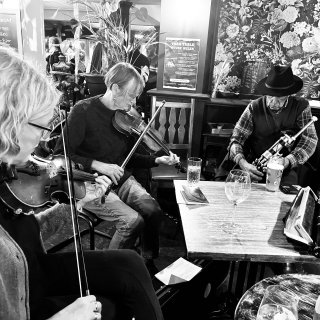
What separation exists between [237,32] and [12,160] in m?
3.33

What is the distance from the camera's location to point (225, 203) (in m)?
1.73

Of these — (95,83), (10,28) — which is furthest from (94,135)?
(10,28)

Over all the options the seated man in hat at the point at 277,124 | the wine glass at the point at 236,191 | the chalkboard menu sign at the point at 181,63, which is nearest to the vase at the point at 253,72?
the chalkboard menu sign at the point at 181,63

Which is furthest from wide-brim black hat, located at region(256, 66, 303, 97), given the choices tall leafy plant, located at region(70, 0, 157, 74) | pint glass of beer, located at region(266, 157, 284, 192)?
tall leafy plant, located at region(70, 0, 157, 74)

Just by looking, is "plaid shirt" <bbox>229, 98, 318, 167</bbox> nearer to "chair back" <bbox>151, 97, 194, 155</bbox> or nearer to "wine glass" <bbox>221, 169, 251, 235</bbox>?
"chair back" <bbox>151, 97, 194, 155</bbox>

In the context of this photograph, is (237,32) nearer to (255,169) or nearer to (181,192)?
(255,169)

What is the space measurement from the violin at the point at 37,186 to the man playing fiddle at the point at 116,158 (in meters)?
0.41

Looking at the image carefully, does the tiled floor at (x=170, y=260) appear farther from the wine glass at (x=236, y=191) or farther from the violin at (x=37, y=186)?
the violin at (x=37, y=186)

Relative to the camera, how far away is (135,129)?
8.04 feet

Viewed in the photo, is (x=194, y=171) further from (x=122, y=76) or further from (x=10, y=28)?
(x=10, y=28)

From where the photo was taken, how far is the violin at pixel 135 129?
235 cm

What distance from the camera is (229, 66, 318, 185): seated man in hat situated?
2658mm

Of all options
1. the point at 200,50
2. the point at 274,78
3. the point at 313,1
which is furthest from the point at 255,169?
the point at 313,1

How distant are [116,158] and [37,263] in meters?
1.16
